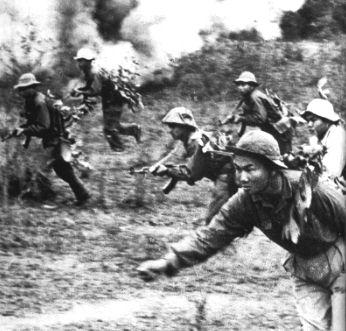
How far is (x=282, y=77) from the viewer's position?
493cm

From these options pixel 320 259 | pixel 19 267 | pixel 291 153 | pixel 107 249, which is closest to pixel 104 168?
pixel 107 249

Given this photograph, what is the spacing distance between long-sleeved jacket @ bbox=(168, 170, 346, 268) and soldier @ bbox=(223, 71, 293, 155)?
0.54 m

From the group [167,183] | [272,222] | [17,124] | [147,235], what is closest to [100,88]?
[17,124]

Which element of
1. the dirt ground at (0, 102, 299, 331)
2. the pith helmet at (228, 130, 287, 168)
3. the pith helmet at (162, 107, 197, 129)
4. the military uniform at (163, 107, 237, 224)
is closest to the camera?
the pith helmet at (228, 130, 287, 168)

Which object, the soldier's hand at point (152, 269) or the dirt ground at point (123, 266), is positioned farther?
the dirt ground at point (123, 266)

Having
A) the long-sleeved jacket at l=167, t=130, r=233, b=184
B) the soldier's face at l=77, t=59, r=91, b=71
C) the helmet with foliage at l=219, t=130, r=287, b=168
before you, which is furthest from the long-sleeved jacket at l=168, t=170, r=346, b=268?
the soldier's face at l=77, t=59, r=91, b=71

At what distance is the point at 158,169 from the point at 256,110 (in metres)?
0.78

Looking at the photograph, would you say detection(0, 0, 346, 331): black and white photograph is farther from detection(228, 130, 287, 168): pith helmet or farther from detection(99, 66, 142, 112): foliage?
detection(228, 130, 287, 168): pith helmet

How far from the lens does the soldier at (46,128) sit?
4.78m

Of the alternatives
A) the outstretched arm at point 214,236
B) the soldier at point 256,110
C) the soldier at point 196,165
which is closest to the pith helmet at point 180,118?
the soldier at point 196,165

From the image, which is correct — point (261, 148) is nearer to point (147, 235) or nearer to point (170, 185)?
point (170, 185)

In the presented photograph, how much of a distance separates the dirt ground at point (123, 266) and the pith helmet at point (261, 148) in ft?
2.16

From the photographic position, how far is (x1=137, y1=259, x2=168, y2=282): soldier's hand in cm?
424

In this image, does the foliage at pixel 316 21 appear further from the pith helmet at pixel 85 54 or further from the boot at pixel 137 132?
the pith helmet at pixel 85 54
